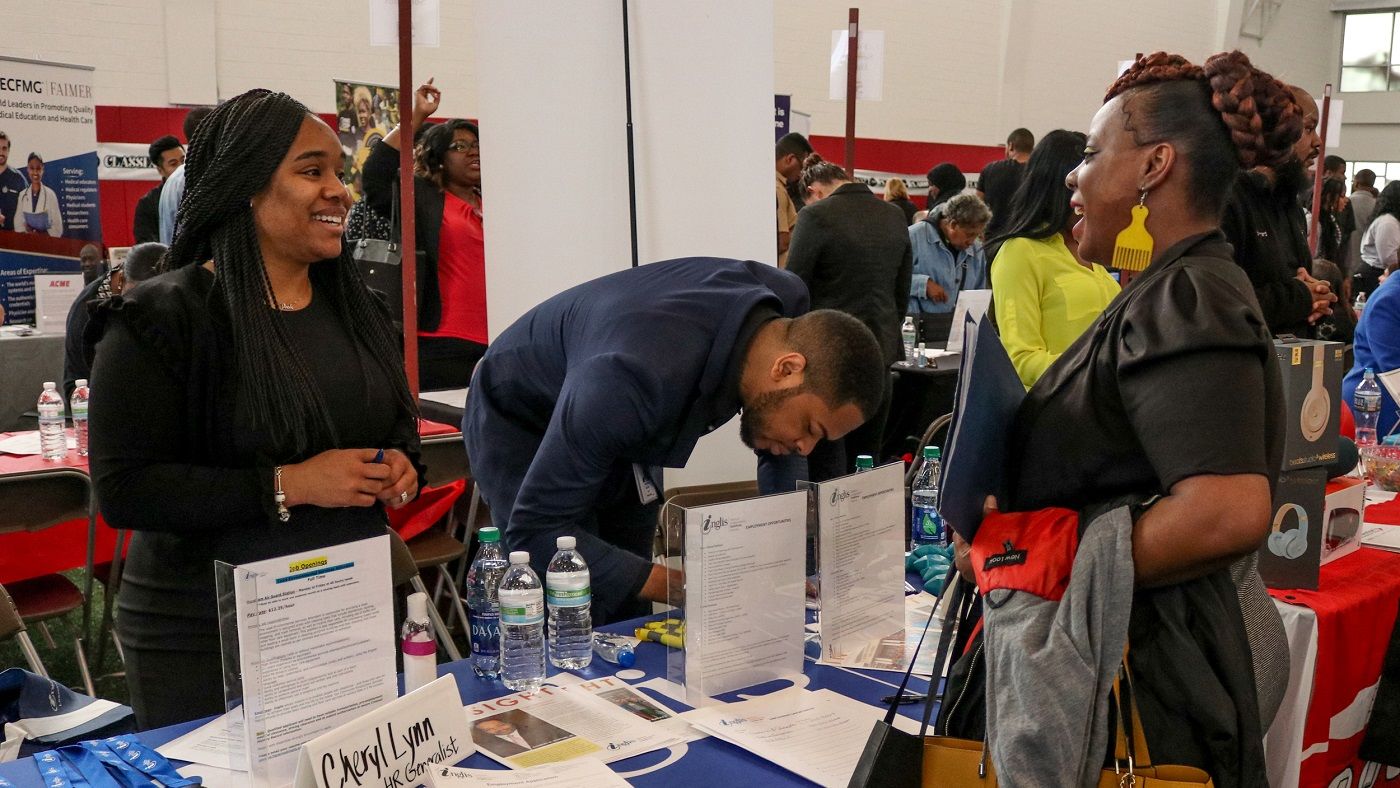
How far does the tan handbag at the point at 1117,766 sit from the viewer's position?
43.4 inches

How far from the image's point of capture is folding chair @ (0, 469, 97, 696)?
281 centimetres

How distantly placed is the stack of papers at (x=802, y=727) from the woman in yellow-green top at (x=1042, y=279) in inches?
54.1

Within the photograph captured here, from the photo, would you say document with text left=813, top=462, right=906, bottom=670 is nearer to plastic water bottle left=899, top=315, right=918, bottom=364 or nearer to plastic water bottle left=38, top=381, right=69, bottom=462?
plastic water bottle left=38, top=381, right=69, bottom=462

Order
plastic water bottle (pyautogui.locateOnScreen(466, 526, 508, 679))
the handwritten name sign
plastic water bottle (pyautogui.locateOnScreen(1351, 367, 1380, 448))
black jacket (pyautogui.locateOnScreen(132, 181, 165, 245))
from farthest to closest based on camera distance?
black jacket (pyautogui.locateOnScreen(132, 181, 165, 245)) → plastic water bottle (pyautogui.locateOnScreen(1351, 367, 1380, 448)) → plastic water bottle (pyautogui.locateOnScreen(466, 526, 508, 679)) → the handwritten name sign

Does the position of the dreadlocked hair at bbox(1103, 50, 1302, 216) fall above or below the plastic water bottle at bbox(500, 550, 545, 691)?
above

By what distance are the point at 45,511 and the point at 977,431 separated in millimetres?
2584

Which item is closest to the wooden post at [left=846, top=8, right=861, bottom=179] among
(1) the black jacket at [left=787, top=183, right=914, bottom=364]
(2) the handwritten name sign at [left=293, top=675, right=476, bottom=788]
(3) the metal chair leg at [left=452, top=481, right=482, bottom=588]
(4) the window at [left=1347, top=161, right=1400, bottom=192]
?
(1) the black jacket at [left=787, top=183, right=914, bottom=364]

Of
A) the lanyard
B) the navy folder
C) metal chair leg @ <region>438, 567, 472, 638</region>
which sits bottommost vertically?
metal chair leg @ <region>438, 567, 472, 638</region>

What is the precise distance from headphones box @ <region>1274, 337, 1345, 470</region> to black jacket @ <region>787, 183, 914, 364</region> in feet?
8.33

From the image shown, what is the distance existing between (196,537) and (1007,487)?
1.13 meters

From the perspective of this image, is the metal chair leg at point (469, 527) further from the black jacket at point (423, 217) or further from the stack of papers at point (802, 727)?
the stack of papers at point (802, 727)

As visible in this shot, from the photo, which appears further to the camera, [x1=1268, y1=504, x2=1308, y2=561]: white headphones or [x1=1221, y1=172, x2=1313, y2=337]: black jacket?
[x1=1221, y1=172, x2=1313, y2=337]: black jacket

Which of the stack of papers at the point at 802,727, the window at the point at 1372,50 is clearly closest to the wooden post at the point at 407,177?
the stack of papers at the point at 802,727

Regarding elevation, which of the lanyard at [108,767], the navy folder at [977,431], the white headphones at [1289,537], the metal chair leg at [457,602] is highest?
the navy folder at [977,431]
